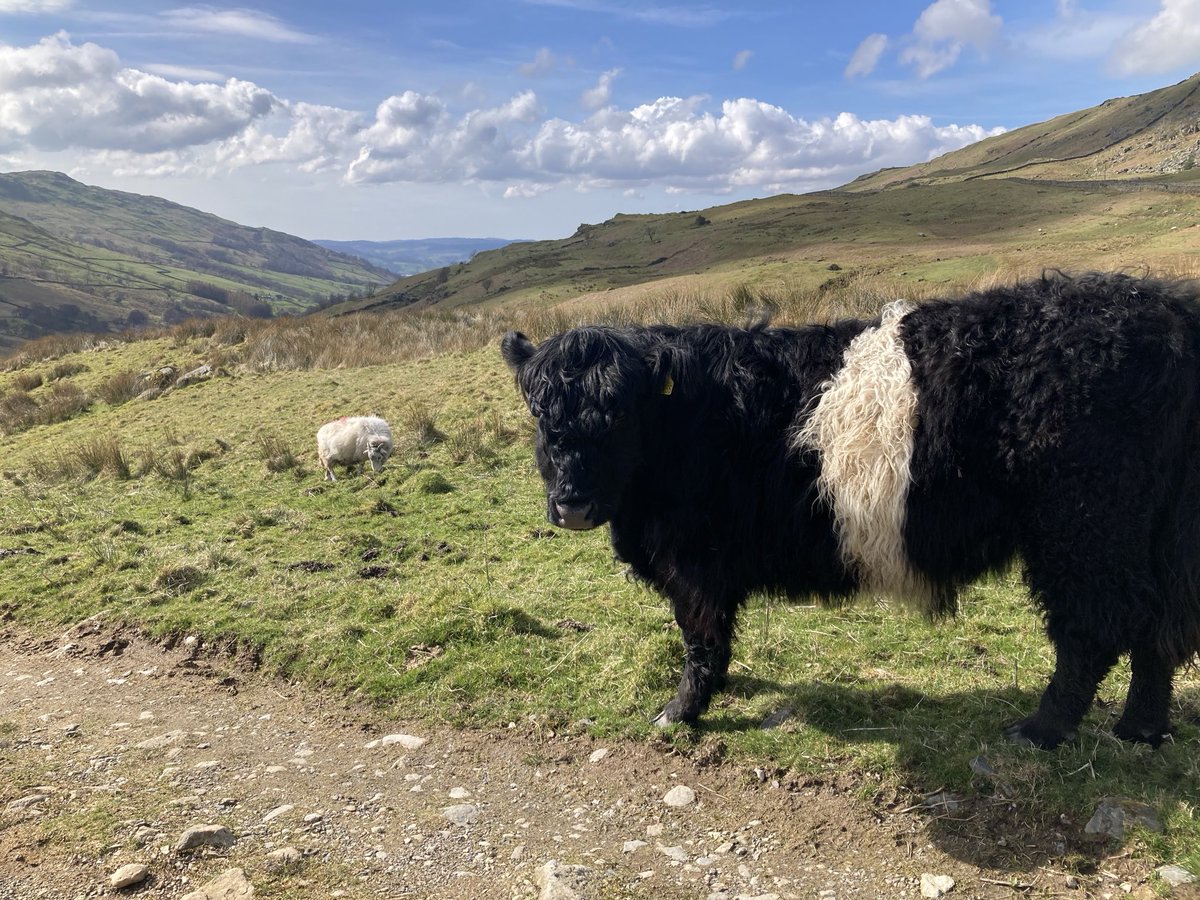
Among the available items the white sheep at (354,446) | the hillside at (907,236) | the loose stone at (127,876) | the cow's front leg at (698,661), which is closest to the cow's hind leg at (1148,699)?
the cow's front leg at (698,661)

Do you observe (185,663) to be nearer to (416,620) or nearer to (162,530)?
(416,620)

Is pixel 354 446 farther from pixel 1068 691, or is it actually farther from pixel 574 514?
pixel 1068 691

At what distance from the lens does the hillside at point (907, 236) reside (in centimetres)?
1872

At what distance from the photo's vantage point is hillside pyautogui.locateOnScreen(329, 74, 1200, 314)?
18.7 metres

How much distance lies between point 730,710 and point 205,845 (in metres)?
2.86

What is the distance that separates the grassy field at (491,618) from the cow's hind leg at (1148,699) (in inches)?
4.3

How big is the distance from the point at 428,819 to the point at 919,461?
3.00 meters

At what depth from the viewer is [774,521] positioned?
3959 millimetres

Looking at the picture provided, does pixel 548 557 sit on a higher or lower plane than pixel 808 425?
lower

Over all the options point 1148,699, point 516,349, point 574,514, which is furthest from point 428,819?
point 1148,699

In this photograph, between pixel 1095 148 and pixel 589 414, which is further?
pixel 1095 148

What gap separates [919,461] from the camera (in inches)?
139

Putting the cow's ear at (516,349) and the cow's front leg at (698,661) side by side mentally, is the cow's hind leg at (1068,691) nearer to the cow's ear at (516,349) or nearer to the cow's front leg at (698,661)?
the cow's front leg at (698,661)

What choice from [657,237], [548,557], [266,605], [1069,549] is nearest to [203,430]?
[266,605]
